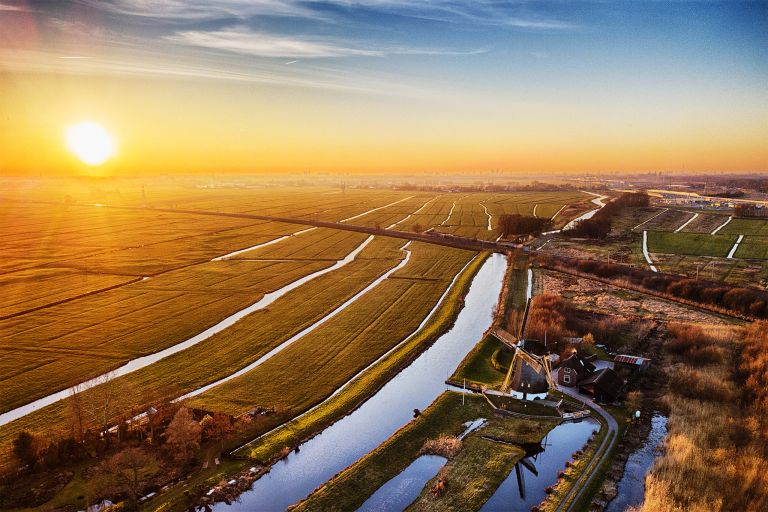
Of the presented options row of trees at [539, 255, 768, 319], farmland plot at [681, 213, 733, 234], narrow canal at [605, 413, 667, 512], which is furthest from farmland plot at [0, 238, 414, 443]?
farmland plot at [681, 213, 733, 234]

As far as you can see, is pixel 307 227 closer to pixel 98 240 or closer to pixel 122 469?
pixel 98 240

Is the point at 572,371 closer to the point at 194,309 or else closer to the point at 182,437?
the point at 182,437

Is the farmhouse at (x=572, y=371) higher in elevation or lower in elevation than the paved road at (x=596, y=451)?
higher

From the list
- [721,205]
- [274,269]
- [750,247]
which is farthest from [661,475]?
[721,205]

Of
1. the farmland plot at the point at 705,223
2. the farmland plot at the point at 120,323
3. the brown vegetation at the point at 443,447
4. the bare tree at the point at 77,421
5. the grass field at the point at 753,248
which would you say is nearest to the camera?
the bare tree at the point at 77,421

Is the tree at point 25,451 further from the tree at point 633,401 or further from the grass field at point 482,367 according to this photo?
the tree at point 633,401

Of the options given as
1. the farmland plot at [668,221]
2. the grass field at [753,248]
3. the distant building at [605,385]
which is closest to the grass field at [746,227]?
the grass field at [753,248]

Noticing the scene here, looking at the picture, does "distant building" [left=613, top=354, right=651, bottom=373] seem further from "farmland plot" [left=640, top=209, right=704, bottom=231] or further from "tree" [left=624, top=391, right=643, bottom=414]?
"farmland plot" [left=640, top=209, right=704, bottom=231]

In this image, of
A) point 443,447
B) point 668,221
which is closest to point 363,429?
point 443,447
